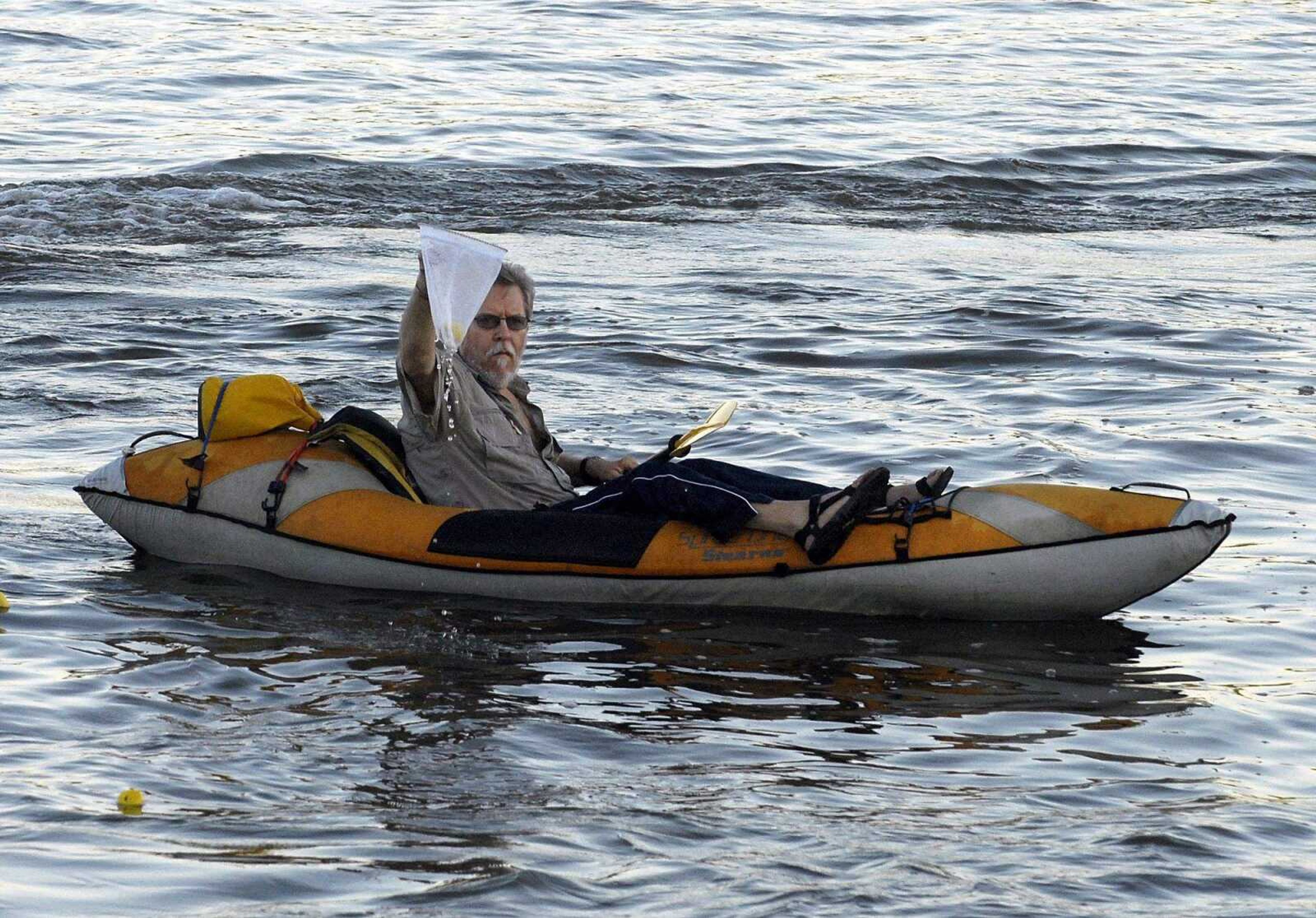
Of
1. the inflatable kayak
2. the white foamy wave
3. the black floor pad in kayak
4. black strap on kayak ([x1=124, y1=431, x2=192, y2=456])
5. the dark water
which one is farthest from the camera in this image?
the white foamy wave

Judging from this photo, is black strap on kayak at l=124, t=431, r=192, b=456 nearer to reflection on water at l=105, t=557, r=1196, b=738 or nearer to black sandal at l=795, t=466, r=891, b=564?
reflection on water at l=105, t=557, r=1196, b=738

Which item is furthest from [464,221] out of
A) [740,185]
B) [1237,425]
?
[1237,425]

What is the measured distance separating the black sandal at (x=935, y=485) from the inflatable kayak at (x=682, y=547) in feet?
0.20

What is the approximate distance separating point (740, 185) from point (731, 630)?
9437 millimetres

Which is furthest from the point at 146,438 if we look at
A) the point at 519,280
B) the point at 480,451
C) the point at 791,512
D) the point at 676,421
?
the point at 676,421

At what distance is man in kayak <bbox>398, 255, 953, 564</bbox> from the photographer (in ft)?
21.9

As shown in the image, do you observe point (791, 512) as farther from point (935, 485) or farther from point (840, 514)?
point (935, 485)

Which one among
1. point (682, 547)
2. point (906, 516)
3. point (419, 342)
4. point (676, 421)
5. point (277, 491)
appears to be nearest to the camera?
point (419, 342)

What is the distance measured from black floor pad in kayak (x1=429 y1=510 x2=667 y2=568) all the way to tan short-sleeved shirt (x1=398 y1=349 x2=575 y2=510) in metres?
0.24

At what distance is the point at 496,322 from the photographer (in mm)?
6953

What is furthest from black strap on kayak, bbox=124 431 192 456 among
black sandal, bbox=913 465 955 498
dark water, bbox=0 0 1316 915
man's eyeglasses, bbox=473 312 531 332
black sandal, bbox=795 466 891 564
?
black sandal, bbox=913 465 955 498

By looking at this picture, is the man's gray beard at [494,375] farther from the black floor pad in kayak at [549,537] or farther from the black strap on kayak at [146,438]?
the black strap on kayak at [146,438]

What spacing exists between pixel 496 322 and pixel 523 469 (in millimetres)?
591

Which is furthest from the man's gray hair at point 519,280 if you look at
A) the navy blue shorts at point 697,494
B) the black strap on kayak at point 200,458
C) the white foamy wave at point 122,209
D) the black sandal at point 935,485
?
the white foamy wave at point 122,209
